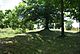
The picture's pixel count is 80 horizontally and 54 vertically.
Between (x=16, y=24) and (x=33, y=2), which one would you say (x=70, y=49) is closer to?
(x=33, y=2)

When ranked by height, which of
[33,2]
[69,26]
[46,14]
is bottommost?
[69,26]

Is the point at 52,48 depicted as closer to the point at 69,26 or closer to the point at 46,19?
the point at 46,19

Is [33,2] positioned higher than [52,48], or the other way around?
[33,2]

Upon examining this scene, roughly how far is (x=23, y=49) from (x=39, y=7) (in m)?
16.9

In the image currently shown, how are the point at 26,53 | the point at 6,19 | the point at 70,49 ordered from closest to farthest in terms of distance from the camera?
the point at 26,53 → the point at 70,49 → the point at 6,19

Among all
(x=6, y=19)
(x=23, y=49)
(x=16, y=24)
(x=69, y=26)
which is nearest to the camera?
(x=23, y=49)

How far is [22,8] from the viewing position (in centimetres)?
3181

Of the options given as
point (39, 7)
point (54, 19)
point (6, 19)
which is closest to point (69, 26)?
point (54, 19)

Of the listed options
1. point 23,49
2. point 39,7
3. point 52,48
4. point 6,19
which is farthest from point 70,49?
point 6,19

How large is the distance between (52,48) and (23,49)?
2493 millimetres

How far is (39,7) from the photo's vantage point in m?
31.0

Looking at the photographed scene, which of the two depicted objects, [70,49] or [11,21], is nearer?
[70,49]

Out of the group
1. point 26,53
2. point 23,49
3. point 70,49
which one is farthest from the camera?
point 70,49

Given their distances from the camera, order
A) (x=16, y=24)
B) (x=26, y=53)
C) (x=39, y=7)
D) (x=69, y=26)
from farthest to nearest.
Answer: (x=16, y=24) → (x=69, y=26) → (x=39, y=7) → (x=26, y=53)
